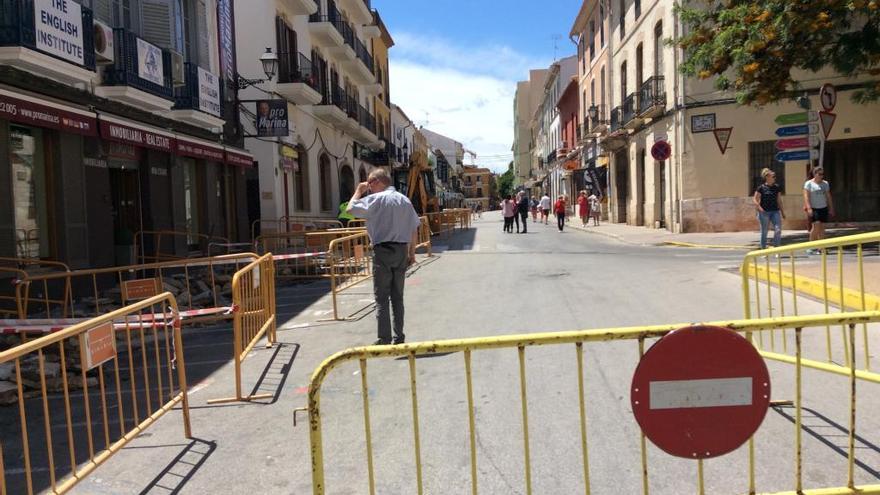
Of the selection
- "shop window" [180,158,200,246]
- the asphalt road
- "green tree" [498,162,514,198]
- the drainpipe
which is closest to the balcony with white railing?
"shop window" [180,158,200,246]

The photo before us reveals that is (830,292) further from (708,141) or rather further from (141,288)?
(708,141)

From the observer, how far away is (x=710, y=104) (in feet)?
66.7

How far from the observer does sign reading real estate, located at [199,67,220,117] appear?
1546 centimetres

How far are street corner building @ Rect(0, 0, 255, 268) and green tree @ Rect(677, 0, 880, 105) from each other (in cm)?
1198

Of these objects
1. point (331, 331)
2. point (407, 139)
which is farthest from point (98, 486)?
point (407, 139)

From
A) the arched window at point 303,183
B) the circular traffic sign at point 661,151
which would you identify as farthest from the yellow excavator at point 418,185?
the circular traffic sign at point 661,151

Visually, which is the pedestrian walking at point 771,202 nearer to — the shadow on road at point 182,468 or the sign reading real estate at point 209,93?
the shadow on road at point 182,468

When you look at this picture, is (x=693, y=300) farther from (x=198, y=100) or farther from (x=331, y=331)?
(x=198, y=100)

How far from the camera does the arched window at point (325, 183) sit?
26.6m

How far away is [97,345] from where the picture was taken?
368 cm

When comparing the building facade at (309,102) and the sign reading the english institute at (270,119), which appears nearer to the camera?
the sign reading the english institute at (270,119)

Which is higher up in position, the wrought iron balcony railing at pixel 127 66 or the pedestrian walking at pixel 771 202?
the wrought iron balcony railing at pixel 127 66

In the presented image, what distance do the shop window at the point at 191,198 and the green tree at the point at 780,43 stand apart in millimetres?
12576

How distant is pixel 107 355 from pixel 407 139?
53755 millimetres
